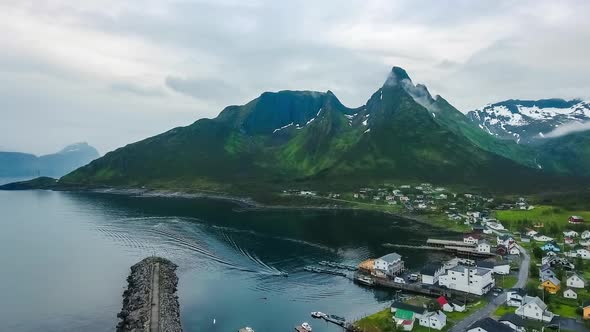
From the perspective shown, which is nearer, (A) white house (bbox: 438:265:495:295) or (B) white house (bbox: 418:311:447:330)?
(B) white house (bbox: 418:311:447:330)

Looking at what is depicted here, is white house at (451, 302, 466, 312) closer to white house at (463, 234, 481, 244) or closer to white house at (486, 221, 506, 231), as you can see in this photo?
white house at (463, 234, 481, 244)

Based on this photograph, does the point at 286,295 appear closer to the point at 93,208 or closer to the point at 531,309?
the point at 531,309

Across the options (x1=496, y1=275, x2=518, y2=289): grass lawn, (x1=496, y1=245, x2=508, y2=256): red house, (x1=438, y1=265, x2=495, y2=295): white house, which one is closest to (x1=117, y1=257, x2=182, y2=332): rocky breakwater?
(x1=438, y1=265, x2=495, y2=295): white house

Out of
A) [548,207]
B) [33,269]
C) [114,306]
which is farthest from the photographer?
[548,207]

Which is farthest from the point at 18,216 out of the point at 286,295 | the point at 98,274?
the point at 286,295

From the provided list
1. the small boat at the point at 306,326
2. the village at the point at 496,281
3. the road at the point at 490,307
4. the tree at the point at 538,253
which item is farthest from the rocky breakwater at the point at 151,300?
the tree at the point at 538,253

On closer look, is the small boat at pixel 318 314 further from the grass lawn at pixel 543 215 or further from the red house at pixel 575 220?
the red house at pixel 575 220
